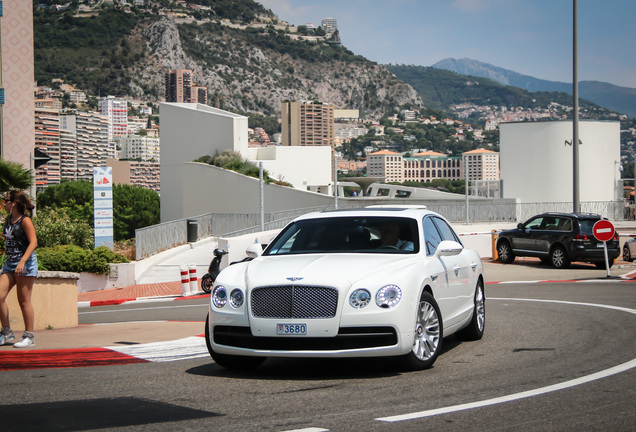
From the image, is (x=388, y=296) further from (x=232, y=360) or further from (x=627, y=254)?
(x=627, y=254)

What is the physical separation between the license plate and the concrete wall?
6613 cm

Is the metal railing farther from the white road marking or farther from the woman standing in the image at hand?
the white road marking

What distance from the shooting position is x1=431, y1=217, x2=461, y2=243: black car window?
10062mm

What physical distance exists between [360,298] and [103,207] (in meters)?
25.8

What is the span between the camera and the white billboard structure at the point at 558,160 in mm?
69125

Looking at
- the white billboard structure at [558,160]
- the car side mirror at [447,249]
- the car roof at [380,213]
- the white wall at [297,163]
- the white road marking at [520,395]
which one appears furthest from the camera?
the white wall at [297,163]

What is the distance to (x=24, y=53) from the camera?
47.5 m

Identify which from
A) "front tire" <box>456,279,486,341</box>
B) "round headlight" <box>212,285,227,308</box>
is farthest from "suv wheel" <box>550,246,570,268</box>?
"round headlight" <box>212,285,227,308</box>

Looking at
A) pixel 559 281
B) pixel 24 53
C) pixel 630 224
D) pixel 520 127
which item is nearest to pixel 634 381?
pixel 559 281

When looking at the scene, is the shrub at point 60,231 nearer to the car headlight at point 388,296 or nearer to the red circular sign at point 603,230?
the red circular sign at point 603,230

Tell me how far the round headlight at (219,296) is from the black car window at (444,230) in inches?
122

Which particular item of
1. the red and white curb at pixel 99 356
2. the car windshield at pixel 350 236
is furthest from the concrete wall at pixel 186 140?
the car windshield at pixel 350 236

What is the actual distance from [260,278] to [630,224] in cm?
4289

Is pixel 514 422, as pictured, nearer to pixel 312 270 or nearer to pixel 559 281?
pixel 312 270
